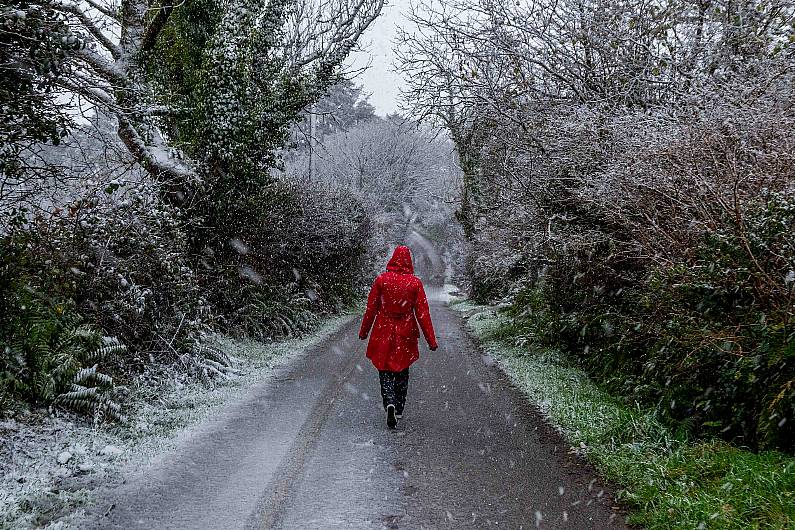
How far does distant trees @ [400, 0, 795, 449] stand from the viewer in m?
6.36

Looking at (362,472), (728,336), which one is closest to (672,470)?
(728,336)

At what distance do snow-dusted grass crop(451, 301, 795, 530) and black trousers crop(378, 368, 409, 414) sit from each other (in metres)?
2.00

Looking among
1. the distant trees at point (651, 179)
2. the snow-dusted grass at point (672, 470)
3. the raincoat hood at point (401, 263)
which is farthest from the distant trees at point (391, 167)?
the snow-dusted grass at point (672, 470)

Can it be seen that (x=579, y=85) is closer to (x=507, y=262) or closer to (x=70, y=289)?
(x=507, y=262)

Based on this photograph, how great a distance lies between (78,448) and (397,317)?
13.0 feet

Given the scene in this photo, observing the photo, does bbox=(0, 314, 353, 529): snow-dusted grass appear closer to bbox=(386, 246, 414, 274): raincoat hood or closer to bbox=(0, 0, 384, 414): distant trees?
bbox=(0, 0, 384, 414): distant trees

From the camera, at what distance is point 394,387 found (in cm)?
833

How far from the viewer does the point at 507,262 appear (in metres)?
17.3

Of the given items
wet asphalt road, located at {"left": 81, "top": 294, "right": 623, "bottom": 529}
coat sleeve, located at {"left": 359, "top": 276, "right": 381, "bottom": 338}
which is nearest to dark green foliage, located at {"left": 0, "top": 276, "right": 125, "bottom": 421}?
wet asphalt road, located at {"left": 81, "top": 294, "right": 623, "bottom": 529}

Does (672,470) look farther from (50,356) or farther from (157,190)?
(157,190)

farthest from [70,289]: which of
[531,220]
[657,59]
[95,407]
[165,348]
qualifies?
[657,59]

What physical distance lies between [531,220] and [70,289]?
8.85m

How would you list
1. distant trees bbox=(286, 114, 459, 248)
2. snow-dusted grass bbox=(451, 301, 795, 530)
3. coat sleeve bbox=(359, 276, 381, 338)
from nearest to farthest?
1. snow-dusted grass bbox=(451, 301, 795, 530)
2. coat sleeve bbox=(359, 276, 381, 338)
3. distant trees bbox=(286, 114, 459, 248)

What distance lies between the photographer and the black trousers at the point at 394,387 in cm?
822
